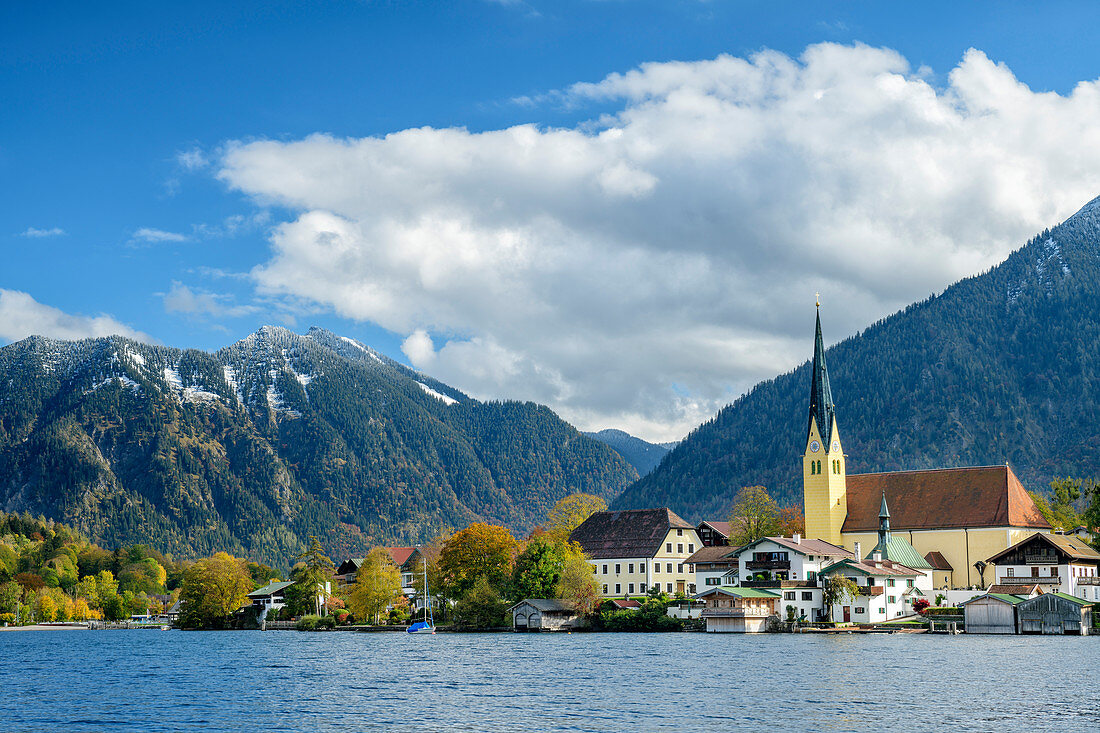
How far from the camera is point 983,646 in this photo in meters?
80.4

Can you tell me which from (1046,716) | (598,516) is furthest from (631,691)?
(598,516)

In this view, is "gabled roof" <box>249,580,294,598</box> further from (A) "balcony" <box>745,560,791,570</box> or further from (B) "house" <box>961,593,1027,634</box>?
(B) "house" <box>961,593,1027,634</box>

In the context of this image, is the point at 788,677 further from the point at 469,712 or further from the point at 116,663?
the point at 116,663

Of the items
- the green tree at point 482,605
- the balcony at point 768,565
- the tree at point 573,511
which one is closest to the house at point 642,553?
the tree at point 573,511

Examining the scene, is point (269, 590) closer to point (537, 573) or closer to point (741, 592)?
point (537, 573)

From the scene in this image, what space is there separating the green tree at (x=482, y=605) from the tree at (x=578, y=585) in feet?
22.7

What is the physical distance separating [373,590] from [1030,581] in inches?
2902

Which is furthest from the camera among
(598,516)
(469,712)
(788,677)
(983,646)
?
(598,516)

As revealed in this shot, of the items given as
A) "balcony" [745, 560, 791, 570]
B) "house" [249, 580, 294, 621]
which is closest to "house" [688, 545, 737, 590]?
"balcony" [745, 560, 791, 570]

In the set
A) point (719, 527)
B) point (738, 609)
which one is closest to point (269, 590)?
point (719, 527)

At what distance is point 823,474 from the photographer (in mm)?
134125

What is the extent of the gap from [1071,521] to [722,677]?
86.9 meters

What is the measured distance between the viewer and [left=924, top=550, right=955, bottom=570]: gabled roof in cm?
12225

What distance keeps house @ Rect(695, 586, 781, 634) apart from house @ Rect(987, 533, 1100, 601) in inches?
887
